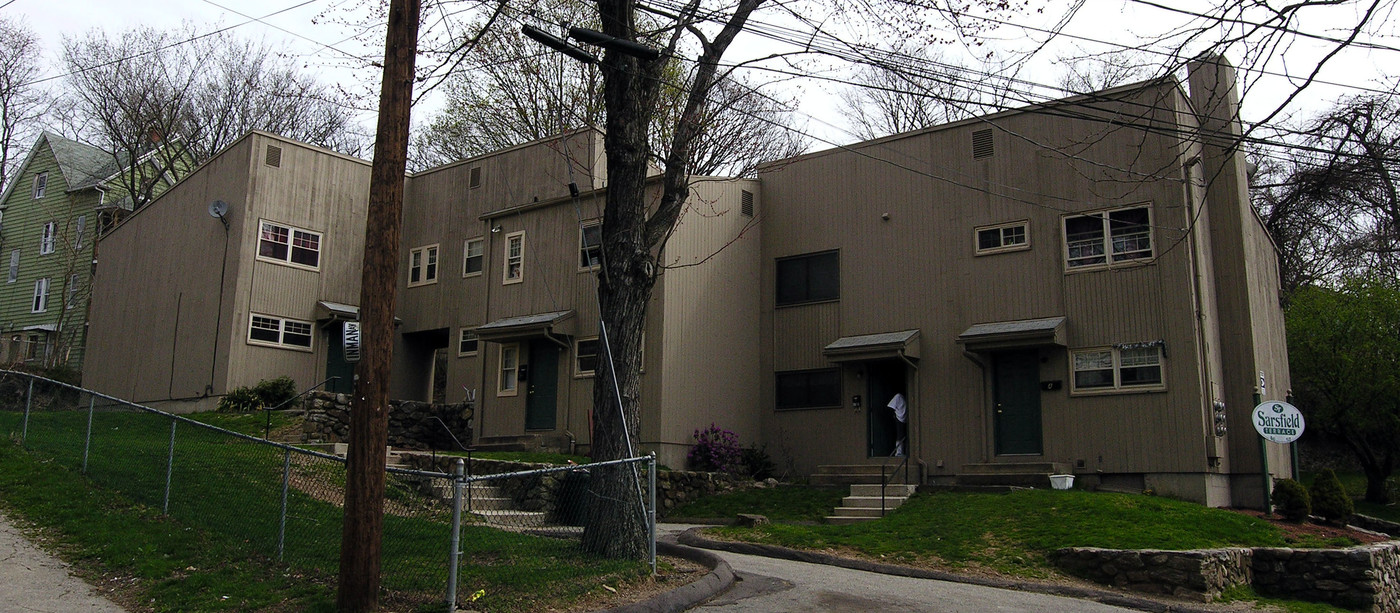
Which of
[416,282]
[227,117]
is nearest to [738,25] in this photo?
[416,282]

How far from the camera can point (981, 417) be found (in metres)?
19.0

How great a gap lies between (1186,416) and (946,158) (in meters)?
6.68

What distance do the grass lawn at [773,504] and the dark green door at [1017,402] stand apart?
3165 millimetres

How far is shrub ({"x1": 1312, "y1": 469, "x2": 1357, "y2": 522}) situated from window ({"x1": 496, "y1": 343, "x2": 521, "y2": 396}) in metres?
15.4

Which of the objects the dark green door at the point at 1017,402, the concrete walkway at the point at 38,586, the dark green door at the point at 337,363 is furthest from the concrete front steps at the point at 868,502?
the dark green door at the point at 337,363

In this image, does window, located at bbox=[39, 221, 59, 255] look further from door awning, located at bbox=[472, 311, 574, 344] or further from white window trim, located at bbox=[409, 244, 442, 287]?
door awning, located at bbox=[472, 311, 574, 344]

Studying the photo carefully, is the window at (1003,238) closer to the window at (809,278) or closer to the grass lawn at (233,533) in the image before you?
the window at (809,278)

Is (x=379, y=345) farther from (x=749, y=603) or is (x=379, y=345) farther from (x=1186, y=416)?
(x=1186, y=416)

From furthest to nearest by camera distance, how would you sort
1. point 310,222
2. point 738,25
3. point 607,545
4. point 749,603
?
point 310,222 → point 738,25 → point 607,545 → point 749,603

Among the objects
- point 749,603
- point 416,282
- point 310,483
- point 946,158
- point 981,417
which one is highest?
point 946,158

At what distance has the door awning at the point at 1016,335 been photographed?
17969 millimetres

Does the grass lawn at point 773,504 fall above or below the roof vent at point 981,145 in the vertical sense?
below

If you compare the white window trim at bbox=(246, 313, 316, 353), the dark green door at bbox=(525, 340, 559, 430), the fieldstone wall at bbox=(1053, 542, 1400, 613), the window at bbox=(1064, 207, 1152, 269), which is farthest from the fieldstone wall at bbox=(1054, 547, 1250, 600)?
the white window trim at bbox=(246, 313, 316, 353)

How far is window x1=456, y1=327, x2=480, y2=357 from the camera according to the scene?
79.1 feet
